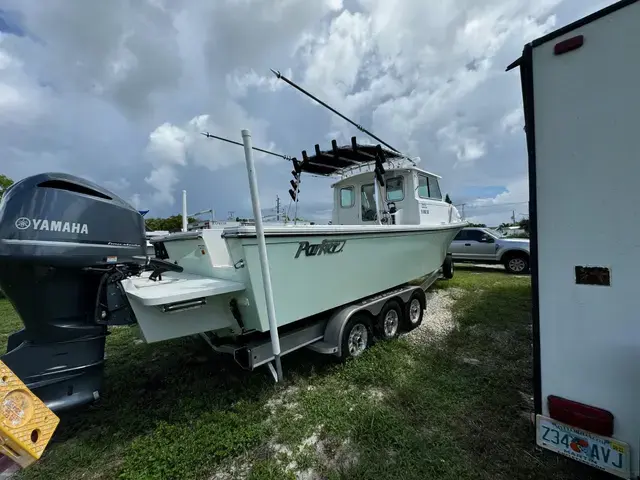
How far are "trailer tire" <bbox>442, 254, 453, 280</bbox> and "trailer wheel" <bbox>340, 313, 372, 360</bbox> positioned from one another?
16.8 ft

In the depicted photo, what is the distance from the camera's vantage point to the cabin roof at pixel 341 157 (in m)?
4.79

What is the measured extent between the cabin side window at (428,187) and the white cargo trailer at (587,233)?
424 centimetres

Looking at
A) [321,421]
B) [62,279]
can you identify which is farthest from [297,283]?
[62,279]

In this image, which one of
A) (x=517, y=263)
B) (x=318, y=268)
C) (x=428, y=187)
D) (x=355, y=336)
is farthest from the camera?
(x=517, y=263)

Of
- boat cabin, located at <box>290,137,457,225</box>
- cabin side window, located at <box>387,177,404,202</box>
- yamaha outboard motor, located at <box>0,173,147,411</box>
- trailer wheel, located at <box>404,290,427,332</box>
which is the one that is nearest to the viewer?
yamaha outboard motor, located at <box>0,173,147,411</box>

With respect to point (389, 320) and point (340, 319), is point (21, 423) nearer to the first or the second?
point (340, 319)

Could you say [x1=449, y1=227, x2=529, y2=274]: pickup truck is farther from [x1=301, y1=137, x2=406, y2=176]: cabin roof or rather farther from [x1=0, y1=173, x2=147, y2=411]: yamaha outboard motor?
[x1=0, y1=173, x2=147, y2=411]: yamaha outboard motor

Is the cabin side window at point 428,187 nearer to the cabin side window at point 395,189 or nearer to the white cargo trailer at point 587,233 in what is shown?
the cabin side window at point 395,189

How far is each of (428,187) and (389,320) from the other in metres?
3.18

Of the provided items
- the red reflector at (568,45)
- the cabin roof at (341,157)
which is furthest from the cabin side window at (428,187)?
the red reflector at (568,45)

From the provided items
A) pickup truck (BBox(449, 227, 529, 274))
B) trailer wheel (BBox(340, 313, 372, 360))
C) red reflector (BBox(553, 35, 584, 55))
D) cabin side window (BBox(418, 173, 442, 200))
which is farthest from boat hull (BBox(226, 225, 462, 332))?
pickup truck (BBox(449, 227, 529, 274))

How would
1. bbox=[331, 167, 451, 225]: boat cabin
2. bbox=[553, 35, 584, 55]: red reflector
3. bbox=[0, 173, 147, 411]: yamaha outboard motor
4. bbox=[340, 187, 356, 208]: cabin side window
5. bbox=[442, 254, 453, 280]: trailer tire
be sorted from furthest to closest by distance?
bbox=[442, 254, 453, 280]: trailer tire < bbox=[340, 187, 356, 208]: cabin side window < bbox=[331, 167, 451, 225]: boat cabin < bbox=[0, 173, 147, 411]: yamaha outboard motor < bbox=[553, 35, 584, 55]: red reflector

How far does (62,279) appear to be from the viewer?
7.55ft

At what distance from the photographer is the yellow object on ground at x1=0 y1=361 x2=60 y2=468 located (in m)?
1.62
